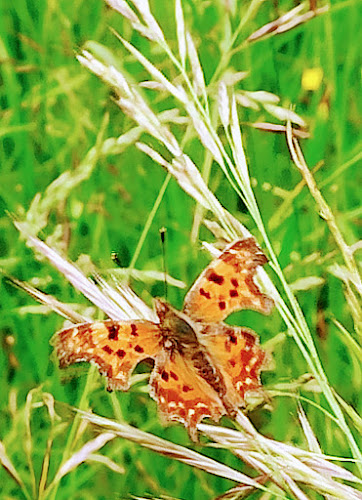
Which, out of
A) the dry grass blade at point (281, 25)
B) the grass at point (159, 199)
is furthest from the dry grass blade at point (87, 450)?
the dry grass blade at point (281, 25)

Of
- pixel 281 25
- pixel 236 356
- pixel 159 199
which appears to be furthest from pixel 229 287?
pixel 281 25

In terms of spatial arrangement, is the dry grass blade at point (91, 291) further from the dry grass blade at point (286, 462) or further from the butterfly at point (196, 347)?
the dry grass blade at point (286, 462)

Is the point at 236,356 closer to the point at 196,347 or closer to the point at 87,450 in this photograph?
the point at 196,347

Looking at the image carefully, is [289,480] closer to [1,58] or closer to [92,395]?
[92,395]

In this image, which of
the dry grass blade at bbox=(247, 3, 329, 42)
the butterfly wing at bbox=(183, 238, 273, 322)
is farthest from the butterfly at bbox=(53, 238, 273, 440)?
the dry grass blade at bbox=(247, 3, 329, 42)

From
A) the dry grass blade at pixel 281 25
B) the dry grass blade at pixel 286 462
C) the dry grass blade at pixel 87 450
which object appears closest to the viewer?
the dry grass blade at pixel 286 462

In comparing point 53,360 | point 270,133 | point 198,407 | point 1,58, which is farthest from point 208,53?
point 198,407
